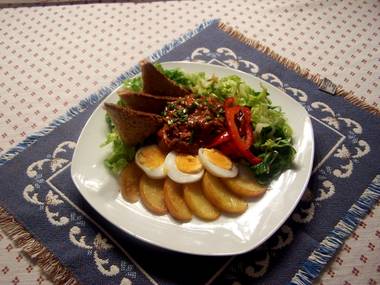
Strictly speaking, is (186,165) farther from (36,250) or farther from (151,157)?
(36,250)

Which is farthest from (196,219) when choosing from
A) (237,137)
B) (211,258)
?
(237,137)

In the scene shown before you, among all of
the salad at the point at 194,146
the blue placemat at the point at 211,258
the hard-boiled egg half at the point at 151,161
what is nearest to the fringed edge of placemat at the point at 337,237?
the blue placemat at the point at 211,258

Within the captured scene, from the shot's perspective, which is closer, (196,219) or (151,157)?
(196,219)

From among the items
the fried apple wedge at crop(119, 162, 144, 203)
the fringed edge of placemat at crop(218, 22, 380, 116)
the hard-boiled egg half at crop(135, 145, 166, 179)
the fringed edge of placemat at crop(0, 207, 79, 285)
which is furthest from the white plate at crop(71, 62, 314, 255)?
the fringed edge of placemat at crop(218, 22, 380, 116)

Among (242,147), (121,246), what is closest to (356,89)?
(242,147)

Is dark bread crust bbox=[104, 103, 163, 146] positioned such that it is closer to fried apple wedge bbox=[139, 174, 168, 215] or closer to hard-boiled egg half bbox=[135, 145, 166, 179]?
hard-boiled egg half bbox=[135, 145, 166, 179]
